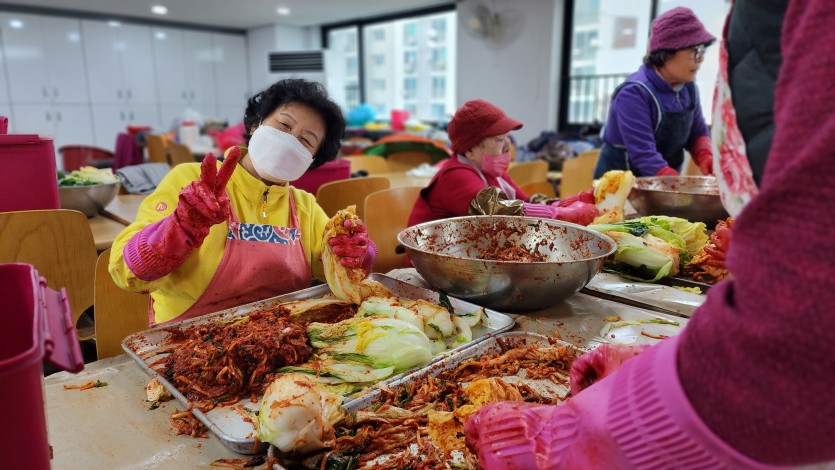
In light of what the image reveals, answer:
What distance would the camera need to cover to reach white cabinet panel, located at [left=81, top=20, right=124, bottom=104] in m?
11.3

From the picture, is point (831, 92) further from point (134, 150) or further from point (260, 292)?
point (134, 150)

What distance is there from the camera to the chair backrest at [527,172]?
483cm

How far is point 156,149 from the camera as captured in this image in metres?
8.00

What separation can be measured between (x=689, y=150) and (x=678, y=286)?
7.79 feet

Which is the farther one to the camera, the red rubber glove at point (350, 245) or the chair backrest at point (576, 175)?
the chair backrest at point (576, 175)

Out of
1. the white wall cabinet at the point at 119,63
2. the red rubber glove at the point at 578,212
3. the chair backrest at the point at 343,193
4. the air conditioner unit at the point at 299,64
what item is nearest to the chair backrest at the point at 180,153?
the chair backrest at the point at 343,193

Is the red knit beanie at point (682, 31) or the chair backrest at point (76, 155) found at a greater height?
the red knit beanie at point (682, 31)

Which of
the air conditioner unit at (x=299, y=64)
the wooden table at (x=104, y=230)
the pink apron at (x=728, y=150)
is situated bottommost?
A: the wooden table at (x=104, y=230)

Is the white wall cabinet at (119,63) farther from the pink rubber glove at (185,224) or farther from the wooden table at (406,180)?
the pink rubber glove at (185,224)

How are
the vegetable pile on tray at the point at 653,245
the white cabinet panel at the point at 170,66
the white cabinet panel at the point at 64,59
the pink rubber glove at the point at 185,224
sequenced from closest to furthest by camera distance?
the pink rubber glove at the point at 185,224 < the vegetable pile on tray at the point at 653,245 < the white cabinet panel at the point at 64,59 < the white cabinet panel at the point at 170,66

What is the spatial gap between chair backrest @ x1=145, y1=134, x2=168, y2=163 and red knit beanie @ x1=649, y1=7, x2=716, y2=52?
22.3 feet

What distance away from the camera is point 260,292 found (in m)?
1.92

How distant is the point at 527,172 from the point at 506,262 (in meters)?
3.51

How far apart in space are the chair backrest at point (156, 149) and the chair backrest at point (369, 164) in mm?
3759
